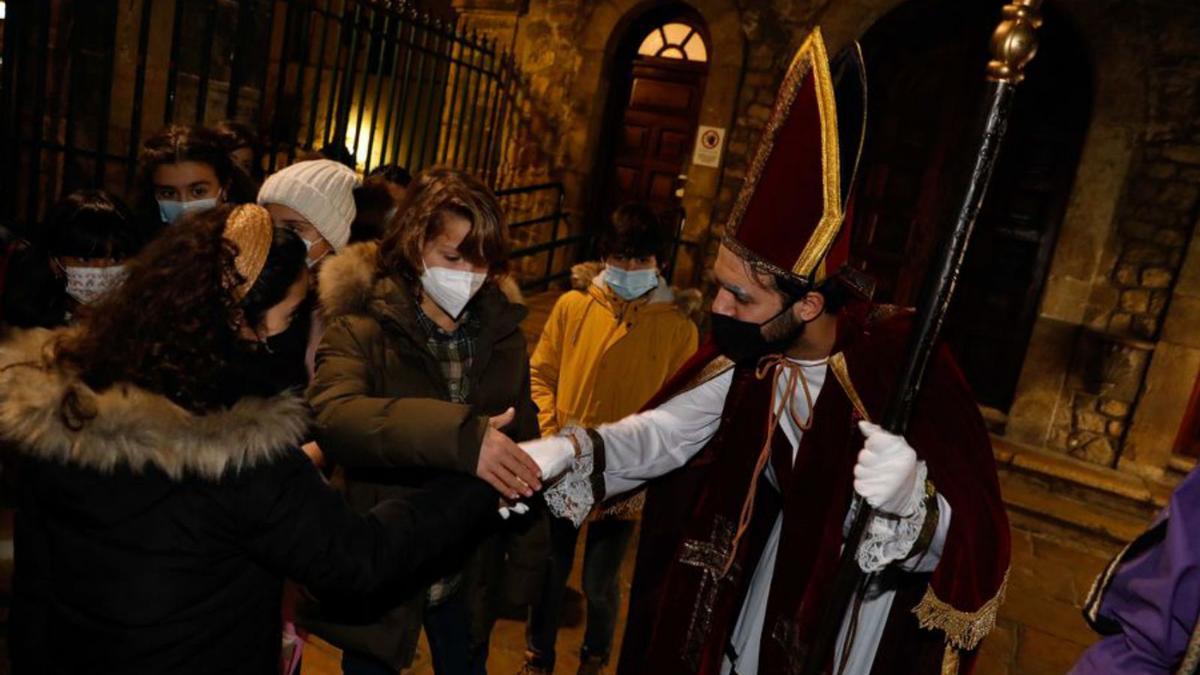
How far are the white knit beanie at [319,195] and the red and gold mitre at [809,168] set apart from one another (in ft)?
6.07

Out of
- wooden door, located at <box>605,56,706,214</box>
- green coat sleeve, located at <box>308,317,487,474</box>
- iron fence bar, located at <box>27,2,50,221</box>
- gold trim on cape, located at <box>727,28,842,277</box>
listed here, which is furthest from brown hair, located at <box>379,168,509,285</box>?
wooden door, located at <box>605,56,706,214</box>

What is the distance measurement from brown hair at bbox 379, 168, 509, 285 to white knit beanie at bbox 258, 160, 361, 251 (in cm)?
83

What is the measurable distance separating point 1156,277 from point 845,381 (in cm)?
673

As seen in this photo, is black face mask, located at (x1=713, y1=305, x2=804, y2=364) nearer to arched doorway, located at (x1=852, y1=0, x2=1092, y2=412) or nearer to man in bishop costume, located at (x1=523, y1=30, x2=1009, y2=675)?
man in bishop costume, located at (x1=523, y1=30, x2=1009, y2=675)

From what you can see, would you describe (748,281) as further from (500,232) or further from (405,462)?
(405,462)

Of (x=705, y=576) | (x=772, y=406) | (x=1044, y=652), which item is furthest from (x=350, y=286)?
(x=1044, y=652)

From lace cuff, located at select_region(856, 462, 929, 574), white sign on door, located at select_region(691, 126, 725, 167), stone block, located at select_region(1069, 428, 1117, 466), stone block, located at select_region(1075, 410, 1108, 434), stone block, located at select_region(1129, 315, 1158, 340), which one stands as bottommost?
stone block, located at select_region(1069, 428, 1117, 466)

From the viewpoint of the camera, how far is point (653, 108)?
943cm

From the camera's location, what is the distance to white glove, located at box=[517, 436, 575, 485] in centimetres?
208

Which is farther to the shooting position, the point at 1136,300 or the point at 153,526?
the point at 1136,300

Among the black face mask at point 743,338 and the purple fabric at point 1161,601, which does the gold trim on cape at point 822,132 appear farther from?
the purple fabric at point 1161,601

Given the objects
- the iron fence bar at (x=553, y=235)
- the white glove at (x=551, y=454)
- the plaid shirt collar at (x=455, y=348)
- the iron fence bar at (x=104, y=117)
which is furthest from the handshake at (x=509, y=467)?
the iron fence bar at (x=553, y=235)

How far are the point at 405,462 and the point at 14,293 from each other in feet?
4.99

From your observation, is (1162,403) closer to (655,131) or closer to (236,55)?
(655,131)
